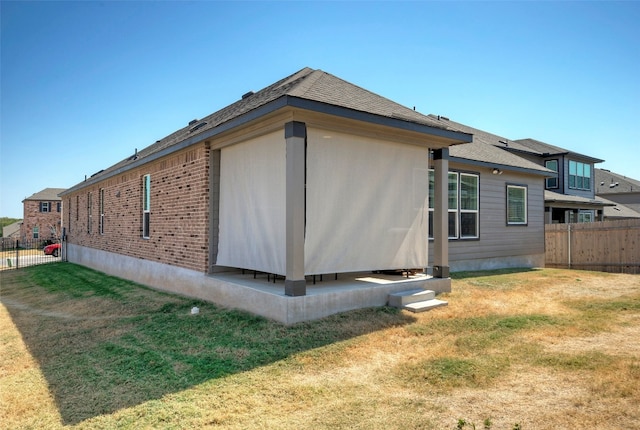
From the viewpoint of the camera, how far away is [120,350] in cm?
555

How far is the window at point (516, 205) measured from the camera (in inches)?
532

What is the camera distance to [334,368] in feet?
14.9

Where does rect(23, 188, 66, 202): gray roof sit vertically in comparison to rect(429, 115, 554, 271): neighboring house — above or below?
above

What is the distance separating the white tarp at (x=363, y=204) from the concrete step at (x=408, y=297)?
0.57 meters

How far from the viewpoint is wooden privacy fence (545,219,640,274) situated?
1376cm

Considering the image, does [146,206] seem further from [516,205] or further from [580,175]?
[580,175]

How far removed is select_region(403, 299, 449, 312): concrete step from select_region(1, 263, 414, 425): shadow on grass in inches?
12.1

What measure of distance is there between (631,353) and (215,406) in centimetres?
480

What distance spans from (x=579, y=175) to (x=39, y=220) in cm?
4850

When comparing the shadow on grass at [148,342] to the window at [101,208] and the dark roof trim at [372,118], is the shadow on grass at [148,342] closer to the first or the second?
the dark roof trim at [372,118]

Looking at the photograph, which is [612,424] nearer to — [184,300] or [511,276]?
[184,300]

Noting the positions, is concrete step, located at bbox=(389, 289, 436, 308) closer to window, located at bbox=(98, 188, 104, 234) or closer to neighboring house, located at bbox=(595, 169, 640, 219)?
window, located at bbox=(98, 188, 104, 234)

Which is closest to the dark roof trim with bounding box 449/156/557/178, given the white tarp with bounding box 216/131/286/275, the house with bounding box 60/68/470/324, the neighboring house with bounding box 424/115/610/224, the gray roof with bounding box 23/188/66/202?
the house with bounding box 60/68/470/324

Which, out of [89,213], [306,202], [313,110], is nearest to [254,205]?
[306,202]
